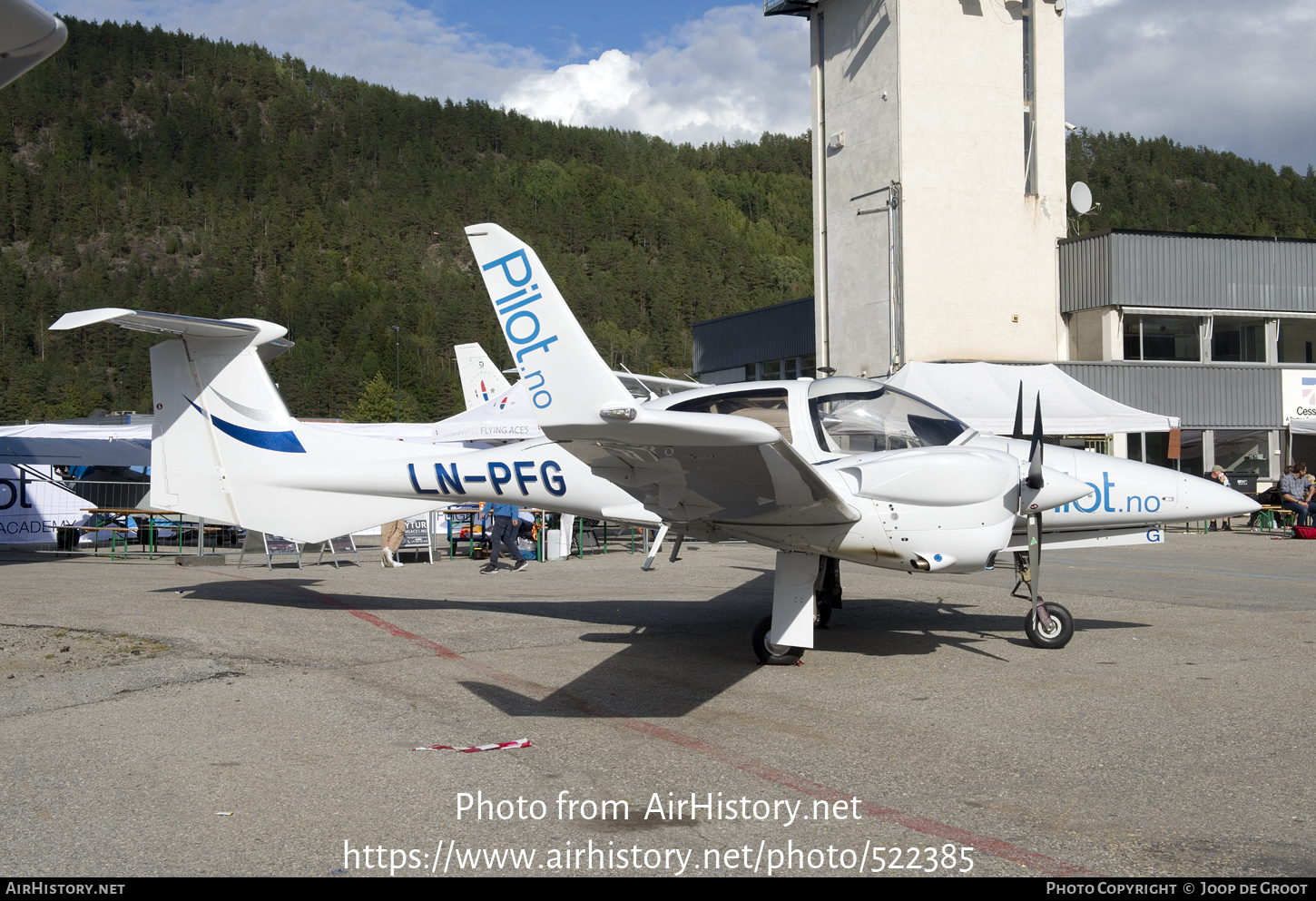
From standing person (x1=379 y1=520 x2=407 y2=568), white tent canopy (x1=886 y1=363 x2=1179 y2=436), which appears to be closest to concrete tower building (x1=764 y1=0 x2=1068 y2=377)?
white tent canopy (x1=886 y1=363 x2=1179 y2=436)

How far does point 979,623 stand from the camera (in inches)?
404

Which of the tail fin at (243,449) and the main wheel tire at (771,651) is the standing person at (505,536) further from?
the main wheel tire at (771,651)

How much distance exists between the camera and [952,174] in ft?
98.0

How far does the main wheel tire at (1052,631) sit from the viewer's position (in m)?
8.61

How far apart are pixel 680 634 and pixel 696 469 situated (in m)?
2.87

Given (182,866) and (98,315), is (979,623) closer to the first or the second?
(182,866)

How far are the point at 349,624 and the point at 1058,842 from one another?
802 centimetres

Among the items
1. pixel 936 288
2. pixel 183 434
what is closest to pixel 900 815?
pixel 183 434

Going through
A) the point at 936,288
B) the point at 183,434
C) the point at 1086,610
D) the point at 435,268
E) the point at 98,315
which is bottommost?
the point at 1086,610

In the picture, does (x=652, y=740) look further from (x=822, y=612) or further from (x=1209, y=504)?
(x=1209, y=504)

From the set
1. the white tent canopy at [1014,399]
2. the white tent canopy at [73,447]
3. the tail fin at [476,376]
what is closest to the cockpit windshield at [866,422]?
the white tent canopy at [1014,399]

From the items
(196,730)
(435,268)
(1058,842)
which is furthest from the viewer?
(435,268)

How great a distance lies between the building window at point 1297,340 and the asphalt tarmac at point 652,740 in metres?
23.9

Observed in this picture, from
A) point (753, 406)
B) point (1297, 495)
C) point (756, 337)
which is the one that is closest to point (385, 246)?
point (756, 337)
